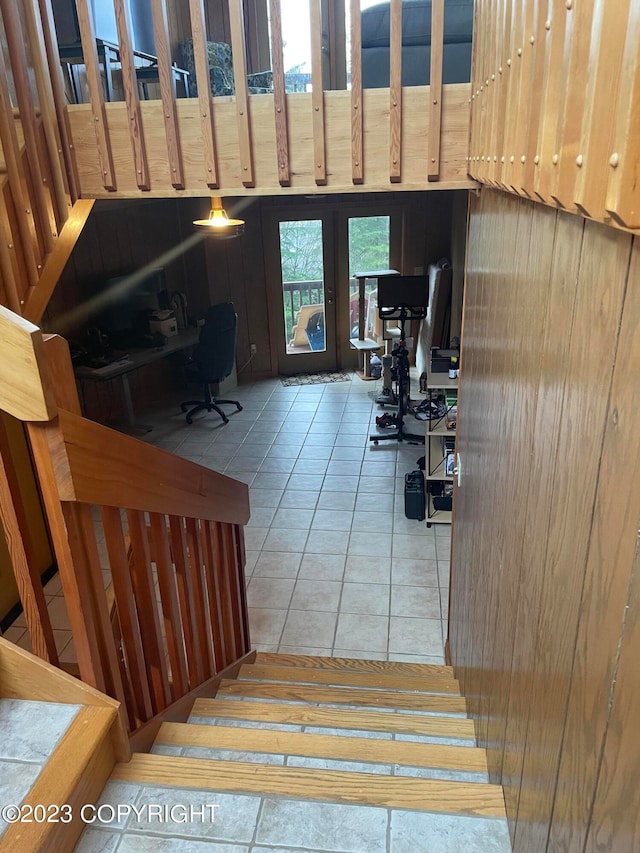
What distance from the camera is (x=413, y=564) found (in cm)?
414

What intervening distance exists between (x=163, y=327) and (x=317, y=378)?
2.13m

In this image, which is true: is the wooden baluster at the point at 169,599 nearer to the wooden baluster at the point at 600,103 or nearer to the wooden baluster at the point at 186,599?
the wooden baluster at the point at 186,599

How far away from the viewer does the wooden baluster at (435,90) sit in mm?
2088

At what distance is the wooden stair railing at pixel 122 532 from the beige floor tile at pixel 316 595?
129 cm

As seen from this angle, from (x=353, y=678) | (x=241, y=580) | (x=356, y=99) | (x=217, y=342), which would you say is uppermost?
Result: (x=356, y=99)

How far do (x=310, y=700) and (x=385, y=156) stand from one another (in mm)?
2084

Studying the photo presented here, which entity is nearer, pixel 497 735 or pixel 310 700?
pixel 497 735

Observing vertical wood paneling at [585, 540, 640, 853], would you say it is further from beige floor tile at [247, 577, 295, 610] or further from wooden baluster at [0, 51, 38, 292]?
beige floor tile at [247, 577, 295, 610]

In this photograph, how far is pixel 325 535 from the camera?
4.51 m

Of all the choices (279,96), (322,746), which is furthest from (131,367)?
(322,746)

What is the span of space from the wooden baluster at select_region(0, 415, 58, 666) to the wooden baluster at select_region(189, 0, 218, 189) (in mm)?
1417

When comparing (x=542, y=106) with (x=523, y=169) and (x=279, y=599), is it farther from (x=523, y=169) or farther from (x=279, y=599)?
(x=279, y=599)

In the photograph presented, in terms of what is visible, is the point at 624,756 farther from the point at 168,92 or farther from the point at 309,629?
the point at 309,629

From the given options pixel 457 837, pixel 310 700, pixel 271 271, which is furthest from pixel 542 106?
pixel 271 271
